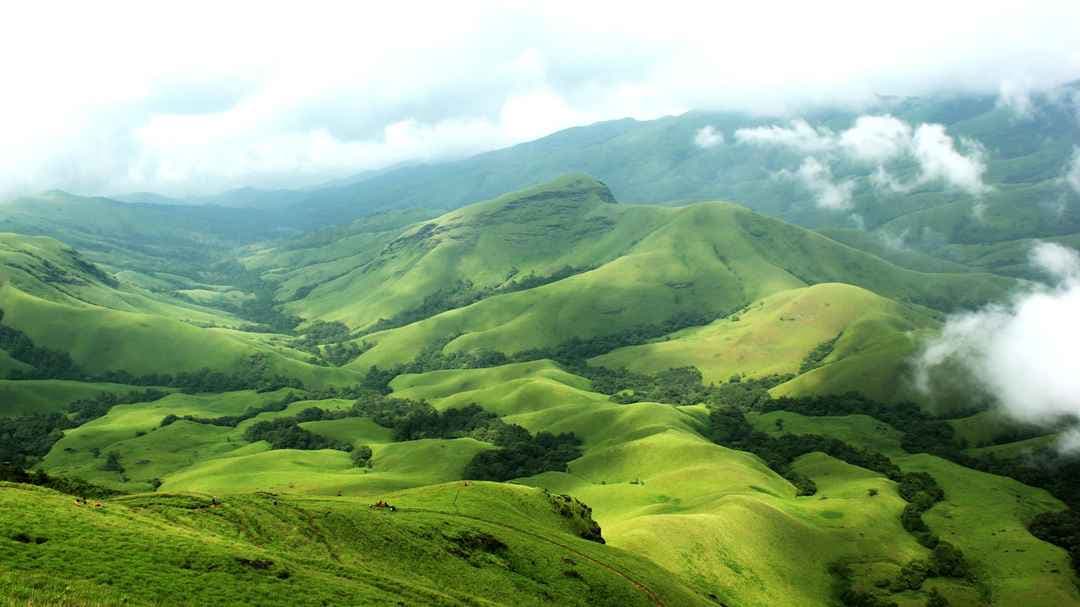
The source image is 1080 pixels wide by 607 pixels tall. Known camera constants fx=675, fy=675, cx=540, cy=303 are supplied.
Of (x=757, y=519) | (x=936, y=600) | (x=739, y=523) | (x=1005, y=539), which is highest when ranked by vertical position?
(x=739, y=523)

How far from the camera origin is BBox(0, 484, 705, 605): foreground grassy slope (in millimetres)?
40188

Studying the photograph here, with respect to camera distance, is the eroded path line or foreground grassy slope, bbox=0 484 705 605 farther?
the eroded path line

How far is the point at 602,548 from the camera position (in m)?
88.3

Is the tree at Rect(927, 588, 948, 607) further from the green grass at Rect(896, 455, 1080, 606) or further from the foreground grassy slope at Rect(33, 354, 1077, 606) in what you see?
the green grass at Rect(896, 455, 1080, 606)

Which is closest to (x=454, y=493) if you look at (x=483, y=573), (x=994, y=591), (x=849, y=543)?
(x=483, y=573)

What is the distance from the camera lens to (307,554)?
187 feet

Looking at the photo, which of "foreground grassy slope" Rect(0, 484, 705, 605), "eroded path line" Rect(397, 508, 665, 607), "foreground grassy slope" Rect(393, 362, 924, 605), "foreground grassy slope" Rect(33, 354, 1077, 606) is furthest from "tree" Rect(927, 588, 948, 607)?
"eroded path line" Rect(397, 508, 665, 607)

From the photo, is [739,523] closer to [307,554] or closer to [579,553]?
[579,553]

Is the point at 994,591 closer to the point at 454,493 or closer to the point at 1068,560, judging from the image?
the point at 1068,560

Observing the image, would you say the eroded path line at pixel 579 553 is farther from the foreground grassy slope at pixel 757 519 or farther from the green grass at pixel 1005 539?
the green grass at pixel 1005 539

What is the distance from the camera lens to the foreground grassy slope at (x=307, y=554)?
4019 cm

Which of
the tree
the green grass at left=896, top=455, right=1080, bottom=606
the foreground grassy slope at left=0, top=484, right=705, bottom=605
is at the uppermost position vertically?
the foreground grassy slope at left=0, top=484, right=705, bottom=605

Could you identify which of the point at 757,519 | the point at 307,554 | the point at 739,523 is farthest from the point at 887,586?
the point at 307,554

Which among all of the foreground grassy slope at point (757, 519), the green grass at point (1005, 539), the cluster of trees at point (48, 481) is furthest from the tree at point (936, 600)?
the cluster of trees at point (48, 481)
